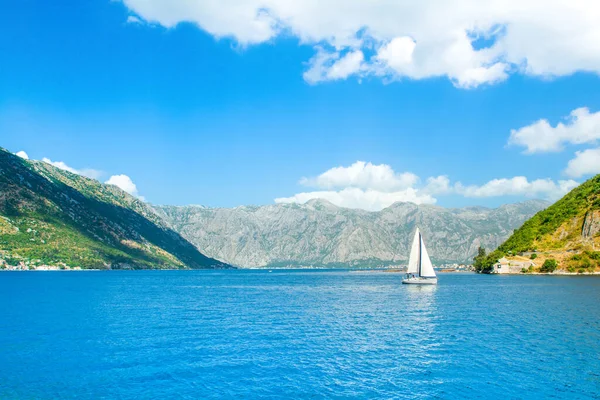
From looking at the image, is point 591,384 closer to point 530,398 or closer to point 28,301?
point 530,398

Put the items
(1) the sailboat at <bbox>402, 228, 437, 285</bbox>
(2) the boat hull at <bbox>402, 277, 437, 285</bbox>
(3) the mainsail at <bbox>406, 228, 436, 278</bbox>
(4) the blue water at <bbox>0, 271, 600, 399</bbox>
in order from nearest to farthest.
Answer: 1. (4) the blue water at <bbox>0, 271, 600, 399</bbox>
2. (3) the mainsail at <bbox>406, 228, 436, 278</bbox>
3. (1) the sailboat at <bbox>402, 228, 437, 285</bbox>
4. (2) the boat hull at <bbox>402, 277, 437, 285</bbox>

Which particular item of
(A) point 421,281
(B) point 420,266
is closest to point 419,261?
(B) point 420,266

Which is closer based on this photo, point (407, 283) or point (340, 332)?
point (340, 332)

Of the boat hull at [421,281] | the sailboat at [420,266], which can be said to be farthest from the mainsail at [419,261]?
the boat hull at [421,281]

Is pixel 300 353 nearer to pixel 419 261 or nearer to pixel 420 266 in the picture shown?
pixel 419 261

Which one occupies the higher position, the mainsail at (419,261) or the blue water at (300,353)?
the mainsail at (419,261)

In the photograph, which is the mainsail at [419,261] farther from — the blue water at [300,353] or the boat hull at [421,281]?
the blue water at [300,353]

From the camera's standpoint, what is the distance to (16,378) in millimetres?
43625

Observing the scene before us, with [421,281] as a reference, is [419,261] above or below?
above

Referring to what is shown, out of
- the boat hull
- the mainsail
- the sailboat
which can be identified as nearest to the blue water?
the mainsail

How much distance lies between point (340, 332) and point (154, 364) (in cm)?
2955

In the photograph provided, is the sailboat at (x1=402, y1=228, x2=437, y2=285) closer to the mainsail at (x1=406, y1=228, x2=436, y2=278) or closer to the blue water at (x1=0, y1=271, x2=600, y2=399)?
the mainsail at (x1=406, y1=228, x2=436, y2=278)

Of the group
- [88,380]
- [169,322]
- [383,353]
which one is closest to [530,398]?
[383,353]

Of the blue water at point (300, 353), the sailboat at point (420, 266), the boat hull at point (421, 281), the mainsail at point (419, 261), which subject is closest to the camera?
the blue water at point (300, 353)
